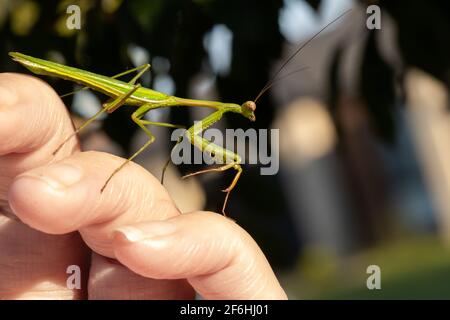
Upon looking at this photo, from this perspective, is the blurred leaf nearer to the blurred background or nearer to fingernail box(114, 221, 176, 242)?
the blurred background

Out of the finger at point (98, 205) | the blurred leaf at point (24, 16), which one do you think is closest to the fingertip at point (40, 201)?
the finger at point (98, 205)

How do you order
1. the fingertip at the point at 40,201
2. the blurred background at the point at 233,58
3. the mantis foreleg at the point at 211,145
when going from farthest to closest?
the blurred background at the point at 233,58 < the mantis foreleg at the point at 211,145 < the fingertip at the point at 40,201

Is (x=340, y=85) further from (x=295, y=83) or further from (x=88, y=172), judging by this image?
(x=295, y=83)

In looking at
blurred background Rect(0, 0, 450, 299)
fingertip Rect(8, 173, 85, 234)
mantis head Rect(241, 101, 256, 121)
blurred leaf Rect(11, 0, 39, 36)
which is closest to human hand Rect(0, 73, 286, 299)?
fingertip Rect(8, 173, 85, 234)

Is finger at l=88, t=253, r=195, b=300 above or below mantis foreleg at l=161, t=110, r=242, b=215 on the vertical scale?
below

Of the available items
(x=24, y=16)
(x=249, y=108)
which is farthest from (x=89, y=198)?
(x=24, y=16)

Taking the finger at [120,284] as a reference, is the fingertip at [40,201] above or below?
above

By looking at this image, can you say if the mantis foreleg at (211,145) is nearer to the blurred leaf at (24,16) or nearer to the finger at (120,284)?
the finger at (120,284)

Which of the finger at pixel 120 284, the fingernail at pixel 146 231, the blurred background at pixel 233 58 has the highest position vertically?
the blurred background at pixel 233 58
